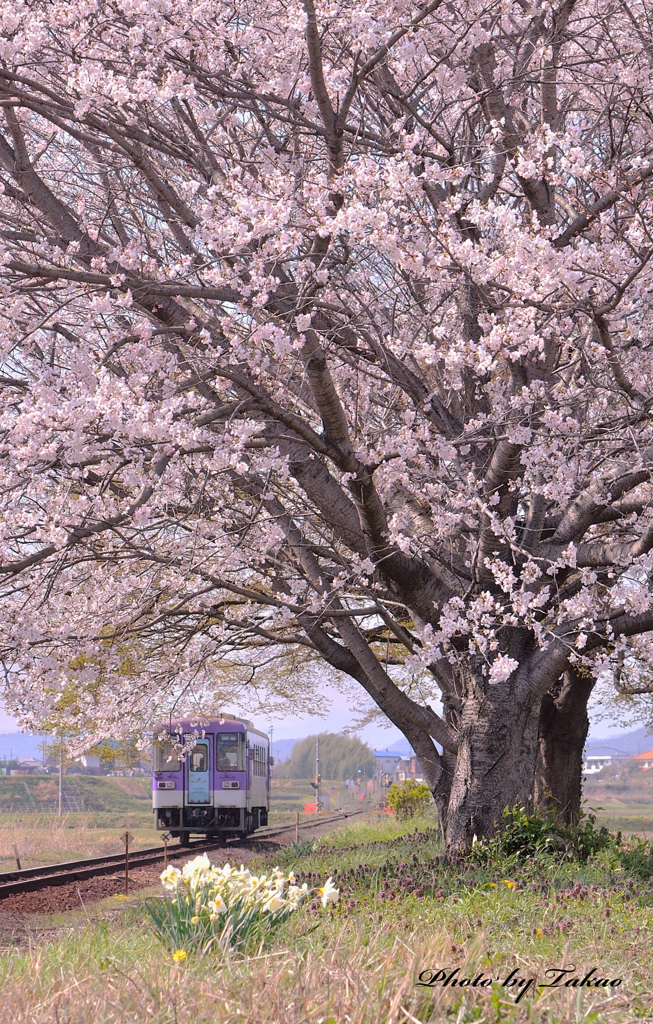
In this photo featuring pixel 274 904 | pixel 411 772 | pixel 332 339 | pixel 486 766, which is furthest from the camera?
pixel 411 772

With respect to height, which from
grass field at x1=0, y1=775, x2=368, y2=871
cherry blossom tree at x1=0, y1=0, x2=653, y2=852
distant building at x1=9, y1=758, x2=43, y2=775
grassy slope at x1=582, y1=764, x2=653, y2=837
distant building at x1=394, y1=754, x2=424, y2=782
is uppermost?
cherry blossom tree at x1=0, y1=0, x2=653, y2=852

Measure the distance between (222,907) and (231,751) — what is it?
59.3 ft

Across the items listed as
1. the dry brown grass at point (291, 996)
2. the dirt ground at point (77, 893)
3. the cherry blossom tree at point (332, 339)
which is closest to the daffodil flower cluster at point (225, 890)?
the dry brown grass at point (291, 996)

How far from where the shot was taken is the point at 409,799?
23.8 meters

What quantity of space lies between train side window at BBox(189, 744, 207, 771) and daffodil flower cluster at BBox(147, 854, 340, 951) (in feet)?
57.3

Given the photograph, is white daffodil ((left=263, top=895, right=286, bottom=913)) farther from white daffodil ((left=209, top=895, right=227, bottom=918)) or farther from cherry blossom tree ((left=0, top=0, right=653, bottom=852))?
cherry blossom tree ((left=0, top=0, right=653, bottom=852))

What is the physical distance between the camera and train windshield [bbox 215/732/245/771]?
22.3 metres

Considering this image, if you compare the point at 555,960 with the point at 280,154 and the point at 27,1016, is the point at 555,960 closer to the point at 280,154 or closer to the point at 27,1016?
the point at 27,1016

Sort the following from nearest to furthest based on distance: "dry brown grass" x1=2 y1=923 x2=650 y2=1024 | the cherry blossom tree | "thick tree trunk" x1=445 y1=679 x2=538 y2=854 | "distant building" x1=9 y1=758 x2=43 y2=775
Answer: "dry brown grass" x1=2 y1=923 x2=650 y2=1024
the cherry blossom tree
"thick tree trunk" x1=445 y1=679 x2=538 y2=854
"distant building" x1=9 y1=758 x2=43 y2=775

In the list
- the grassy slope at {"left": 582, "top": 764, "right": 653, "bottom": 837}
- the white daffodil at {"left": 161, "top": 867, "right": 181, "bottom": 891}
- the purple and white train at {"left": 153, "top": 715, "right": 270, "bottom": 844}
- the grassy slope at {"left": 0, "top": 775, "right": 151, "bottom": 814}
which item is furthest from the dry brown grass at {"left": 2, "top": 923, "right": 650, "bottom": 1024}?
the grassy slope at {"left": 582, "top": 764, "right": 653, "bottom": 837}

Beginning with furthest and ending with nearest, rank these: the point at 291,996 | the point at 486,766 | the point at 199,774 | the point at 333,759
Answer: the point at 333,759, the point at 199,774, the point at 486,766, the point at 291,996

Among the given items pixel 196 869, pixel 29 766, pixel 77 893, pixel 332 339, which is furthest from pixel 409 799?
pixel 29 766

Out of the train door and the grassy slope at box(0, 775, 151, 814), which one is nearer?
the train door

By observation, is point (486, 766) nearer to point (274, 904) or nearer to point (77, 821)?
point (274, 904)
